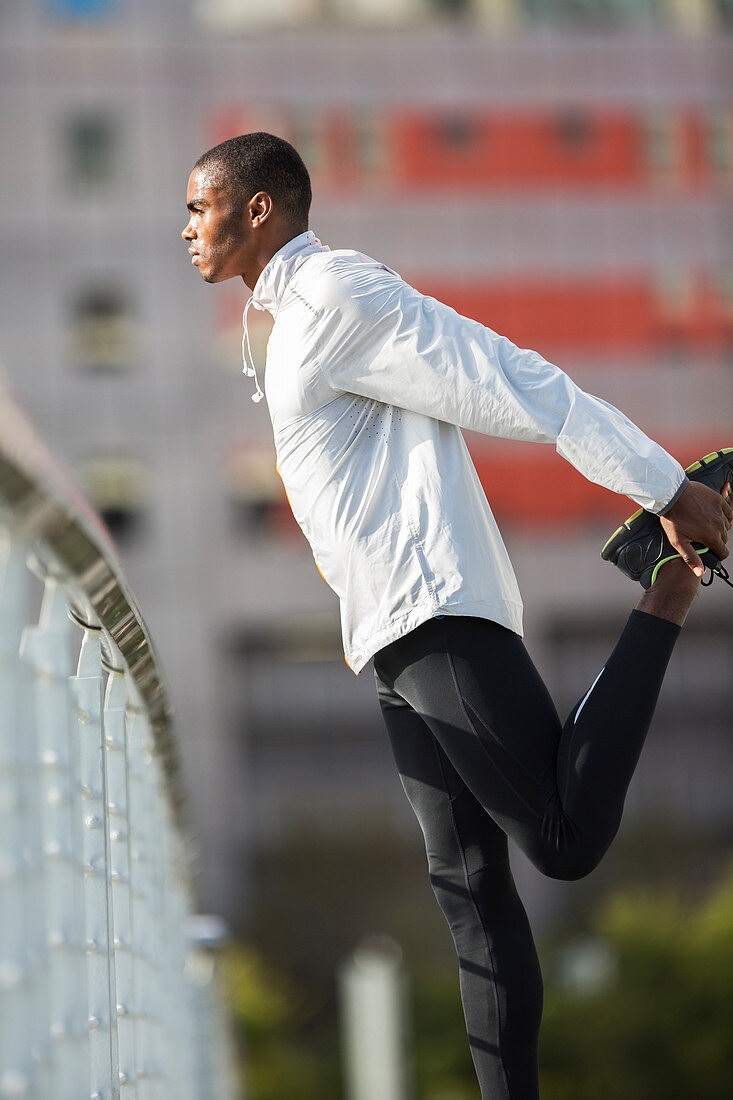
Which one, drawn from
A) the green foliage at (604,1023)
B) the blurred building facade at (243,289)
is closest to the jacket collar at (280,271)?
the green foliage at (604,1023)

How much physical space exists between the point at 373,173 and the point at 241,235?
25675 millimetres

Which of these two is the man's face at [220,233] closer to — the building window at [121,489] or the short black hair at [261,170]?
the short black hair at [261,170]

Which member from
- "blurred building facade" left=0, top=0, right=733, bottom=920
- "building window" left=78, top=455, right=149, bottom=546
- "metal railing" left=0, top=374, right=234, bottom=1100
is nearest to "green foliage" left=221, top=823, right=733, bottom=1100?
"blurred building facade" left=0, top=0, right=733, bottom=920

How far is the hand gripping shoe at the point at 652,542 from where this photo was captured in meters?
2.39

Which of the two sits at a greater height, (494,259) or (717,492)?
(494,259)

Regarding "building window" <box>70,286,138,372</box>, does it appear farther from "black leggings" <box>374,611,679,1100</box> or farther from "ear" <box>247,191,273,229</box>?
"black leggings" <box>374,611,679,1100</box>

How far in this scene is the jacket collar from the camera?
8.01 feet

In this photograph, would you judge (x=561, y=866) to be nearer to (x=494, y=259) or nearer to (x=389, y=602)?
(x=389, y=602)

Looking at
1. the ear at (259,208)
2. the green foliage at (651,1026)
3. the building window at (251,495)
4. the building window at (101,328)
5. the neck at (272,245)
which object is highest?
the building window at (101,328)

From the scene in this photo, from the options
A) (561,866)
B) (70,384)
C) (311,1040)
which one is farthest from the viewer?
(70,384)

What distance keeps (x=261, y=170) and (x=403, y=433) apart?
19.9 inches

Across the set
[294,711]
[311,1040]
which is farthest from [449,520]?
[294,711]

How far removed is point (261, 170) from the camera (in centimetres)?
248

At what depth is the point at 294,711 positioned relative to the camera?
27.4m
